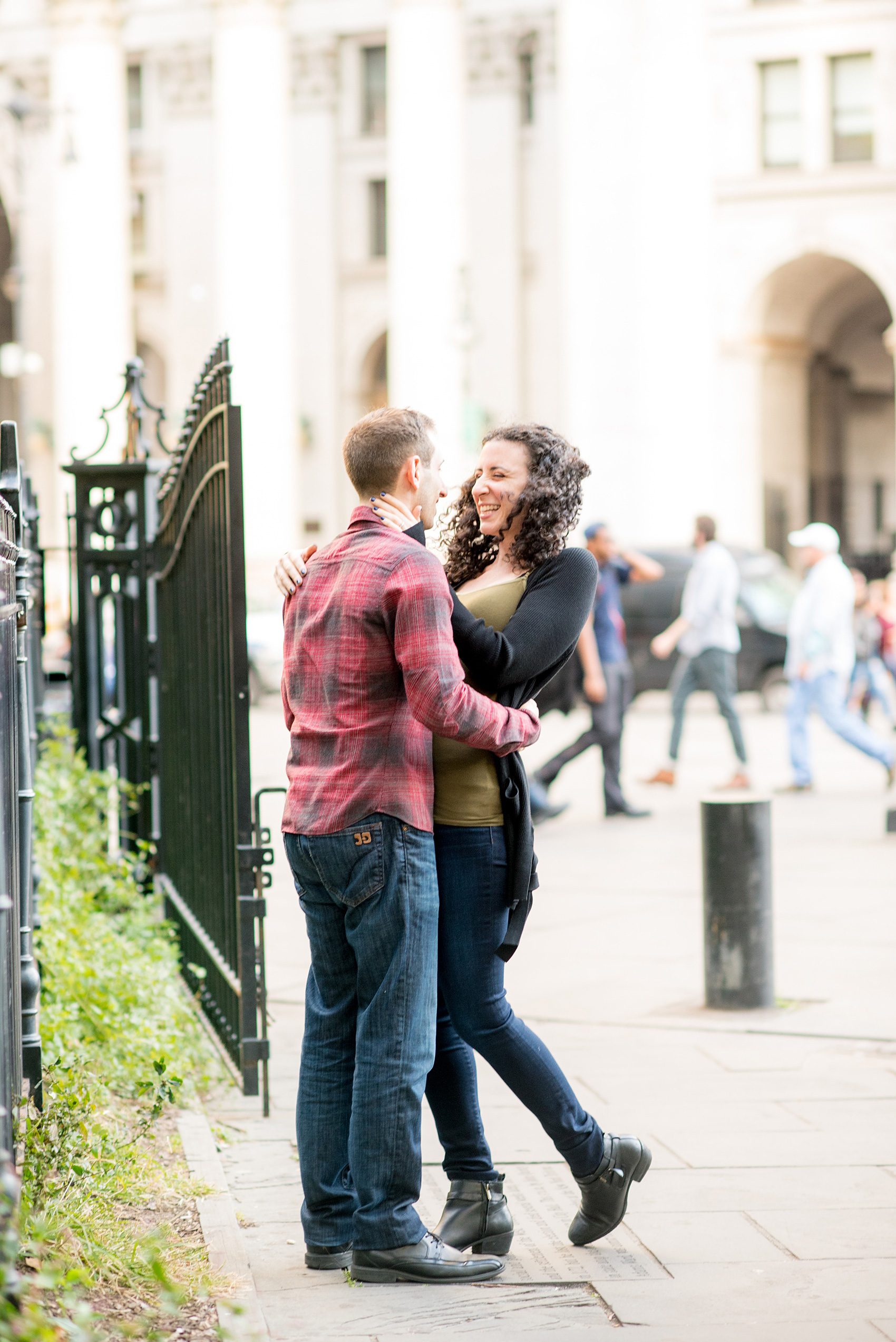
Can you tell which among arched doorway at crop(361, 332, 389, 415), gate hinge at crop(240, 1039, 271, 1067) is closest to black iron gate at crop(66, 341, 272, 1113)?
gate hinge at crop(240, 1039, 271, 1067)

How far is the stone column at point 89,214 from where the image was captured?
3794 centimetres

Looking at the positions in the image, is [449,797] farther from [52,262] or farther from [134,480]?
[52,262]

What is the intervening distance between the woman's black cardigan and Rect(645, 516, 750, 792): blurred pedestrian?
10.1 metres

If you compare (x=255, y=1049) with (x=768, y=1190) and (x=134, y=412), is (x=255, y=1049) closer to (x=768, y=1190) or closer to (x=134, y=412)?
(x=768, y=1190)

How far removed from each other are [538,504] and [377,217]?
43775 mm

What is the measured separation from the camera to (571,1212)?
4.61m

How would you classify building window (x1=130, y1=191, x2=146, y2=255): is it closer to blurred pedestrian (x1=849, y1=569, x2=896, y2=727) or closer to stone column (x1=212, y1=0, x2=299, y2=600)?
stone column (x1=212, y1=0, x2=299, y2=600)

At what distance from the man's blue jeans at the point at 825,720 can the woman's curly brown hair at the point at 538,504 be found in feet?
30.7

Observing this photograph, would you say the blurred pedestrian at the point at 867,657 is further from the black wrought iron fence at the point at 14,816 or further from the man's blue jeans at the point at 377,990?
the man's blue jeans at the point at 377,990

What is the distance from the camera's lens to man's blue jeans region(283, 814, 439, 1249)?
3.92m

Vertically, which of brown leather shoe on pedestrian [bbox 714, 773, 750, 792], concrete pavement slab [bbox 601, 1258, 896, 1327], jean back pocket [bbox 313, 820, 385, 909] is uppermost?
jean back pocket [bbox 313, 820, 385, 909]

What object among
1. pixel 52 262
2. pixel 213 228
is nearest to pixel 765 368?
pixel 213 228

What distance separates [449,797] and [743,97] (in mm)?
31718

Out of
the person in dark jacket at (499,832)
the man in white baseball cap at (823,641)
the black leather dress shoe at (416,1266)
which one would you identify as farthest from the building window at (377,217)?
the black leather dress shoe at (416,1266)
